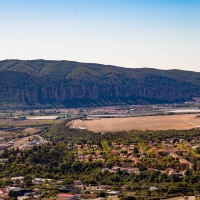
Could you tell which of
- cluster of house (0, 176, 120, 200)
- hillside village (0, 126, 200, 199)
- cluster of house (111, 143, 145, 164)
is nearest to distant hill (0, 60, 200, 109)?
cluster of house (111, 143, 145, 164)

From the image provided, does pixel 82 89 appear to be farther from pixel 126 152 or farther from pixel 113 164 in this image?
pixel 113 164

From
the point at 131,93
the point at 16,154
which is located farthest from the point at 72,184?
the point at 131,93

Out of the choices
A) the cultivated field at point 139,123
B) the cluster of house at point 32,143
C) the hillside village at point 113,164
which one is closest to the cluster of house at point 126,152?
the hillside village at point 113,164

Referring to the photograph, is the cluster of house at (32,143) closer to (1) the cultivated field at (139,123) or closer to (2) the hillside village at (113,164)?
(2) the hillside village at (113,164)

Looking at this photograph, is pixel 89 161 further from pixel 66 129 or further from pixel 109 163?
pixel 66 129

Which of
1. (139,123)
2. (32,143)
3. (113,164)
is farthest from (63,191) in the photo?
(139,123)
